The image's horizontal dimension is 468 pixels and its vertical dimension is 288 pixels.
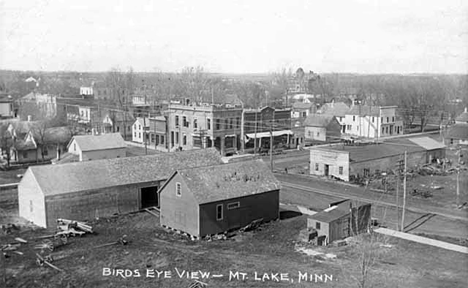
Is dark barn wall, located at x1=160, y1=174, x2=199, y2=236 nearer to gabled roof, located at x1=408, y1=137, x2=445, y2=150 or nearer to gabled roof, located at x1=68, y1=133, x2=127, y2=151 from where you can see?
gabled roof, located at x1=68, y1=133, x2=127, y2=151

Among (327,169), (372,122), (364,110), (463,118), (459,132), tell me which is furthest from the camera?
(364,110)

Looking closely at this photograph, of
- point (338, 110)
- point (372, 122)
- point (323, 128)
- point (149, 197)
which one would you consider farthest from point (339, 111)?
point (149, 197)

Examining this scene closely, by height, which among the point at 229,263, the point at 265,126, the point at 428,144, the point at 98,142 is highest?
the point at 265,126

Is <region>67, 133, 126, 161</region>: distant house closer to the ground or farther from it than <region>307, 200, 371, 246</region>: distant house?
farther from it

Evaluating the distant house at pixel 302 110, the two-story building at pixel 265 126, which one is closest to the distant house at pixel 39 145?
the two-story building at pixel 265 126

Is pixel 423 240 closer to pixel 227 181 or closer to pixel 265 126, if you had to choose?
pixel 227 181

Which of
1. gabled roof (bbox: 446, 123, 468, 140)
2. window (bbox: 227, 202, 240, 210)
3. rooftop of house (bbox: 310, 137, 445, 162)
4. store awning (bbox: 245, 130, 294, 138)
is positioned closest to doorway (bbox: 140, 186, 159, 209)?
window (bbox: 227, 202, 240, 210)
